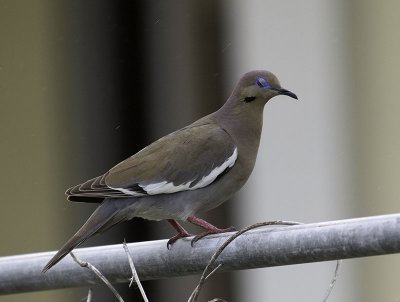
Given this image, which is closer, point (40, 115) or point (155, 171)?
point (155, 171)

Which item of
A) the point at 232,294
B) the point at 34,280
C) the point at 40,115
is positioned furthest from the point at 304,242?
the point at 40,115

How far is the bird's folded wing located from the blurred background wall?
211 centimetres

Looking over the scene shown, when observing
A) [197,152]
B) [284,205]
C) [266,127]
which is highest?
[197,152]

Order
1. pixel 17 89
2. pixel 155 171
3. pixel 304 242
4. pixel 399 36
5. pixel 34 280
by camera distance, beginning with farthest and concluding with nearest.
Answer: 1. pixel 17 89
2. pixel 399 36
3. pixel 155 171
4. pixel 34 280
5. pixel 304 242

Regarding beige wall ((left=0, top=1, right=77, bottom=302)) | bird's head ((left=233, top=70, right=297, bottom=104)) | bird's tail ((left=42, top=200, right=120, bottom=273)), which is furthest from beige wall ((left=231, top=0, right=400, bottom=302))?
bird's tail ((left=42, top=200, right=120, bottom=273))

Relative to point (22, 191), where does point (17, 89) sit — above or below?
above

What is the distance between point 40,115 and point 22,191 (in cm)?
43

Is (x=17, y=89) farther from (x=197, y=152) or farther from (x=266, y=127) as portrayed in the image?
(x=197, y=152)

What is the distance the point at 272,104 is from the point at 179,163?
2.26 metres

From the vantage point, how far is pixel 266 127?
579 centimetres

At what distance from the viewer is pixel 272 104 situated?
225 inches

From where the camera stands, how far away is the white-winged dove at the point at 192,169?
3.25 metres

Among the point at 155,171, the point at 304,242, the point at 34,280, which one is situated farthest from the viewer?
the point at 155,171

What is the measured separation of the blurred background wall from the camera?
5699 mm
